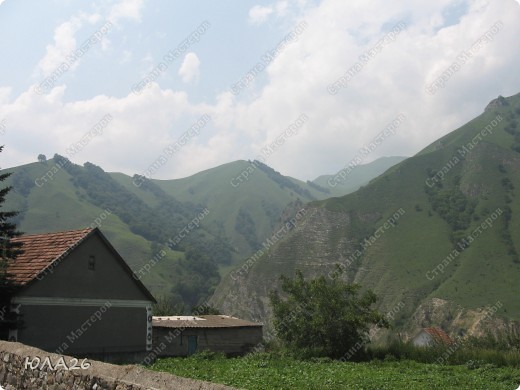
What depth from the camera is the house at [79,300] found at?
838 inches

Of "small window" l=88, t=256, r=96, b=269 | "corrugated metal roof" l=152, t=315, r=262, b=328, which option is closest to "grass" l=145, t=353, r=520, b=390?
"small window" l=88, t=256, r=96, b=269

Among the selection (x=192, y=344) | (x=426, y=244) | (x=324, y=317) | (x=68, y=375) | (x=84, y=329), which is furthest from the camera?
(x=426, y=244)

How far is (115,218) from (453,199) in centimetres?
11723

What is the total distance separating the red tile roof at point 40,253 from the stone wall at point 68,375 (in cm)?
1150

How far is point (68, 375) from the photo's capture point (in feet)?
29.0

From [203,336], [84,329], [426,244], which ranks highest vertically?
[84,329]

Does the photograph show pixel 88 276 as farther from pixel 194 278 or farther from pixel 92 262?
pixel 194 278

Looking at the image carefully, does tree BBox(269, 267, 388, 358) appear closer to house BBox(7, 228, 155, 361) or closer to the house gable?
house BBox(7, 228, 155, 361)

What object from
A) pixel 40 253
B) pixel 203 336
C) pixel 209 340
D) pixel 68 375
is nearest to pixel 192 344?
pixel 203 336

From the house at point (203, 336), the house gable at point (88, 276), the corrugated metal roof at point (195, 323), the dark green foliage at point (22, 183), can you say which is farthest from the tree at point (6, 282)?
the dark green foliage at point (22, 183)

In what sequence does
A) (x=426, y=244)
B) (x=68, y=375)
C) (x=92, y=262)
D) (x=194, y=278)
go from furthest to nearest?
(x=194, y=278)
(x=426, y=244)
(x=92, y=262)
(x=68, y=375)

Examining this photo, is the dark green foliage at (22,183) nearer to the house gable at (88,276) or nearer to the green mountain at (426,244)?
the green mountain at (426,244)

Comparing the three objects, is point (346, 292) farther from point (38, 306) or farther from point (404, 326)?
point (404, 326)

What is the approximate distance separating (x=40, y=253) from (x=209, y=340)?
18536mm
